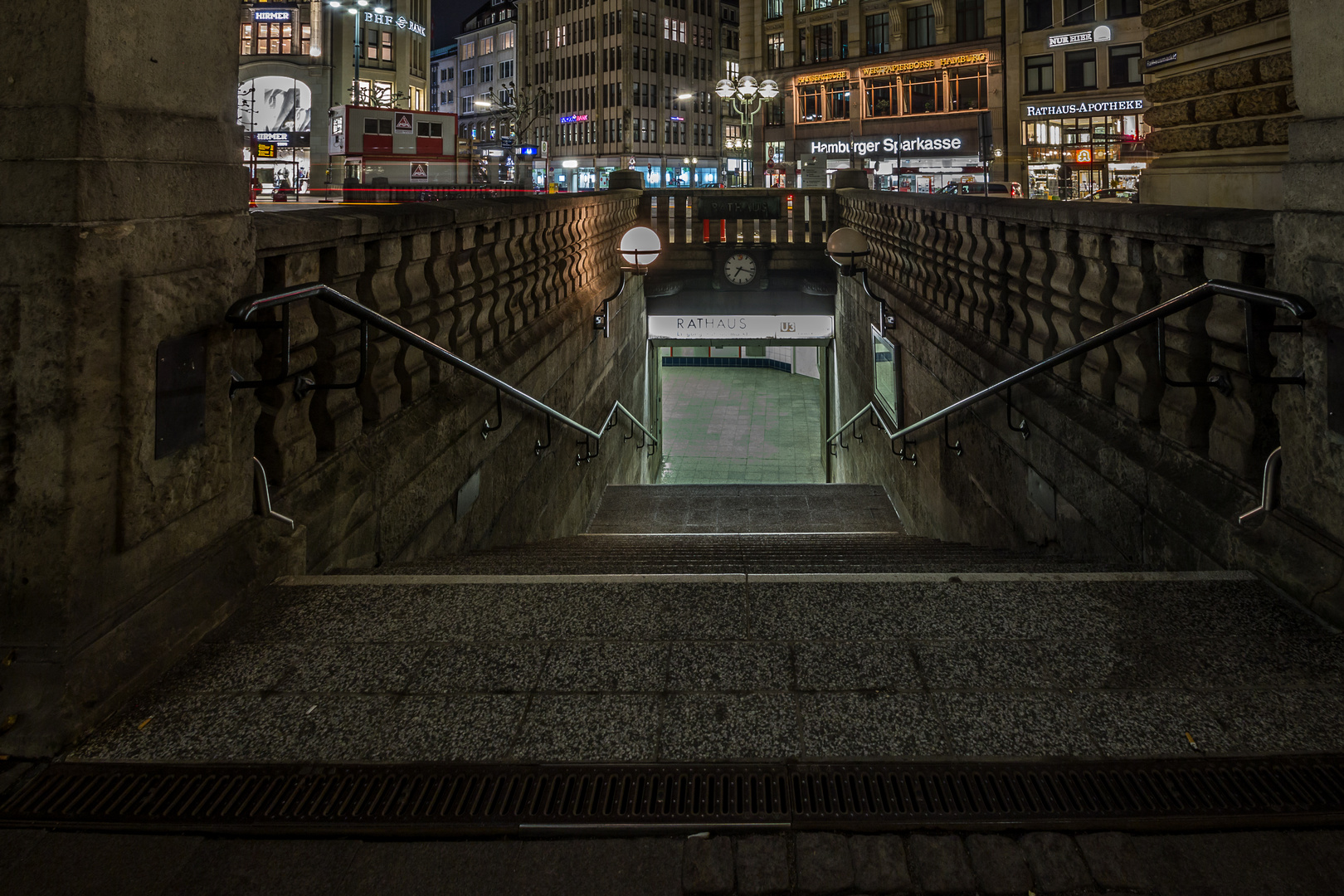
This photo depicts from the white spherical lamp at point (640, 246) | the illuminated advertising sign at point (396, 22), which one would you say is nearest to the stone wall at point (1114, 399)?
the white spherical lamp at point (640, 246)

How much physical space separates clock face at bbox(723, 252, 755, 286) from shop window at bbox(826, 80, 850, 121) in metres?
35.0

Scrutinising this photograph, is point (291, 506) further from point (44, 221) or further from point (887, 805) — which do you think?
point (887, 805)

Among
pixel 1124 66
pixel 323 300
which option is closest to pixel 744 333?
pixel 323 300

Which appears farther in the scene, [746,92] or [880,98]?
[880,98]

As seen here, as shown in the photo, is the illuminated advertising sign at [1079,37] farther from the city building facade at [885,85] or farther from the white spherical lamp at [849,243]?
the white spherical lamp at [849,243]

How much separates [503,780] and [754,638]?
1135 mm

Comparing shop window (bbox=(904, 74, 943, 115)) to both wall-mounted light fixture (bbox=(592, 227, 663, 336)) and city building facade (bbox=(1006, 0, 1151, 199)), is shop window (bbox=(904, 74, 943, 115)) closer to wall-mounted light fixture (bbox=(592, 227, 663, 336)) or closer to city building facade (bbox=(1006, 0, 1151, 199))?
city building facade (bbox=(1006, 0, 1151, 199))

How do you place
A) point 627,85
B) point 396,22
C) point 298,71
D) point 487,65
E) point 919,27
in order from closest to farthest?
point 919,27
point 298,71
point 396,22
point 627,85
point 487,65

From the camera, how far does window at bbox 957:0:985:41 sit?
47969 mm

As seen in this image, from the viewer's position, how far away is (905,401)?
12703mm

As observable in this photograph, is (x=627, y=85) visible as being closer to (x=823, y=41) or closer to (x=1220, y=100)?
(x=823, y=41)

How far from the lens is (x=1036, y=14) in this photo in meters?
45.3

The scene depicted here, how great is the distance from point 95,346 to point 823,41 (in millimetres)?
58872

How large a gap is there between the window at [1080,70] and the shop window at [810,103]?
580 inches
